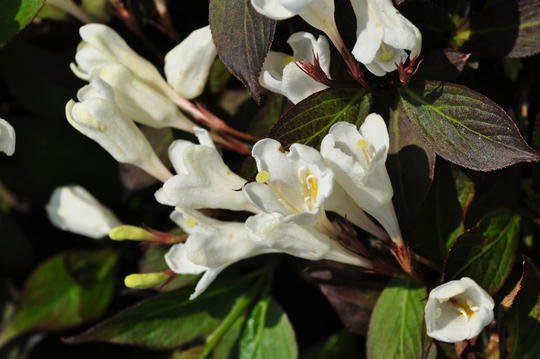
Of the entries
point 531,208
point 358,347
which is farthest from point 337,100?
point 358,347

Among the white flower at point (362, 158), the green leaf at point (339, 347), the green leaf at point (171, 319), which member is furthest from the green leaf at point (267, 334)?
the white flower at point (362, 158)

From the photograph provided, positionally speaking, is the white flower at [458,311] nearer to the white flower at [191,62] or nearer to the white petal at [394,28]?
the white petal at [394,28]

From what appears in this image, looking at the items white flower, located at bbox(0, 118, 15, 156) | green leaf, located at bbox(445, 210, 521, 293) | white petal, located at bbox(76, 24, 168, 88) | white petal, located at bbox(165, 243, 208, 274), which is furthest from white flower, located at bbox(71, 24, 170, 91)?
green leaf, located at bbox(445, 210, 521, 293)

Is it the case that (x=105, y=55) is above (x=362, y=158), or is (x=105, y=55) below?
above

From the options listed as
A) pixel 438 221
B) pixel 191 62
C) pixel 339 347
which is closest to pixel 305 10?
pixel 191 62

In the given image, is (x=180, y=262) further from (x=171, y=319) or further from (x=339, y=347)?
(x=339, y=347)

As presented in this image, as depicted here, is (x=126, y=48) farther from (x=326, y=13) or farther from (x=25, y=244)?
(x=25, y=244)

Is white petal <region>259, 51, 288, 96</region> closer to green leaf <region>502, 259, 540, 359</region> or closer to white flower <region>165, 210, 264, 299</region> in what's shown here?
white flower <region>165, 210, 264, 299</region>
